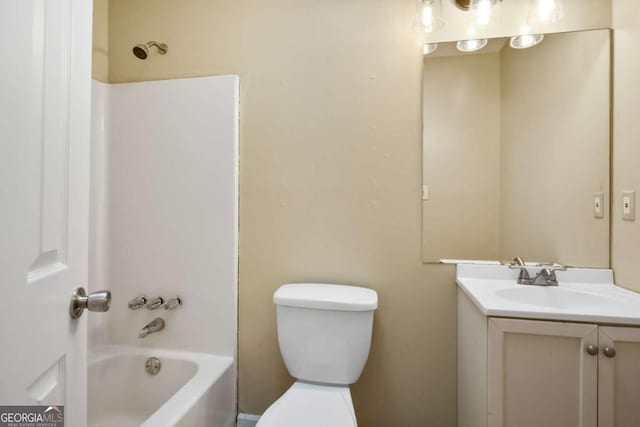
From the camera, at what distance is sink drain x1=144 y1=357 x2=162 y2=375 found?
1538 millimetres

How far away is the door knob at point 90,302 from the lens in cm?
66

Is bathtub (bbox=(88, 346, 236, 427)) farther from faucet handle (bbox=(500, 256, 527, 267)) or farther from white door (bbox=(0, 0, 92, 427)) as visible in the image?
faucet handle (bbox=(500, 256, 527, 267))

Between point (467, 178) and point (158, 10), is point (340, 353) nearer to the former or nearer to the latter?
point (467, 178)

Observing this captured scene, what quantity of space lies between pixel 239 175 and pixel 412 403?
1.38 metres

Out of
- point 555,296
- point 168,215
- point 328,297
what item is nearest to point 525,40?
point 555,296

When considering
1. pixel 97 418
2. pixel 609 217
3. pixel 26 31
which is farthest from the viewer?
pixel 97 418

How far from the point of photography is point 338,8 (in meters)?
1.50

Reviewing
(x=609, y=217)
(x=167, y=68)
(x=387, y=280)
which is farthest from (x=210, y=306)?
(x=609, y=217)

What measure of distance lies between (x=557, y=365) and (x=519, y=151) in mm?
894

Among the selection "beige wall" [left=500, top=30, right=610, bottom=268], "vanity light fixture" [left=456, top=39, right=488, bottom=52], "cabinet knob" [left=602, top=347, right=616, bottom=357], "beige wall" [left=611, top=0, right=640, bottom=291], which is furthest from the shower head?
"cabinet knob" [left=602, top=347, right=616, bottom=357]

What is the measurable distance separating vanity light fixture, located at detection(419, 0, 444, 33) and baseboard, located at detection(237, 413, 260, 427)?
204 cm

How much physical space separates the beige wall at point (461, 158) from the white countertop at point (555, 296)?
102 millimetres

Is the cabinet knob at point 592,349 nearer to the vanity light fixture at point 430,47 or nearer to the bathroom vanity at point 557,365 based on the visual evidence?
the bathroom vanity at point 557,365

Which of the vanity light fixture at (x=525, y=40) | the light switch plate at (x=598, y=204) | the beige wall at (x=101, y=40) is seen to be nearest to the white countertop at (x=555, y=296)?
the light switch plate at (x=598, y=204)
